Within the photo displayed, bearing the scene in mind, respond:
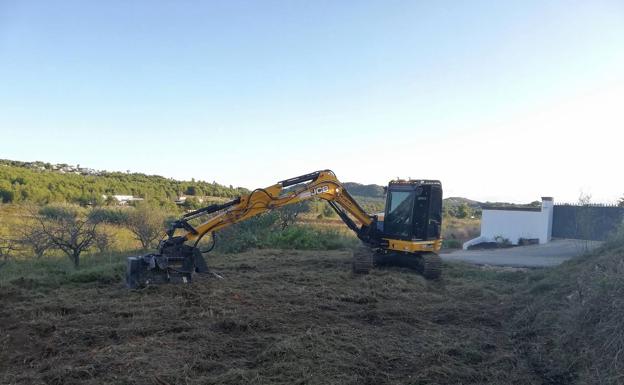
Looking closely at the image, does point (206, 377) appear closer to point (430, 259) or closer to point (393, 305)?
point (393, 305)

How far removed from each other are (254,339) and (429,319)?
118 inches

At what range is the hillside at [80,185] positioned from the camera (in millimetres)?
30719

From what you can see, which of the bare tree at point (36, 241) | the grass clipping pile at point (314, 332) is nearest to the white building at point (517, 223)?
the grass clipping pile at point (314, 332)

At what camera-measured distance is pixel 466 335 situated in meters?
A: 7.03

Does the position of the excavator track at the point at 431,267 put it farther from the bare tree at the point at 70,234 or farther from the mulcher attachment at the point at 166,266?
the bare tree at the point at 70,234

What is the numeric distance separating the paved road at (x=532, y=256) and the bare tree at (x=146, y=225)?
1149 centimetres

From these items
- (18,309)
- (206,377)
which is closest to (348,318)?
(206,377)

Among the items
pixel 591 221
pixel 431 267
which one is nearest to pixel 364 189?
pixel 591 221

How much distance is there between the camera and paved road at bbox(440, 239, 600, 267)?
16.4m

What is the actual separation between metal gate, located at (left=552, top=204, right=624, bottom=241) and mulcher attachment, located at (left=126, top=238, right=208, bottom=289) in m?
16.8

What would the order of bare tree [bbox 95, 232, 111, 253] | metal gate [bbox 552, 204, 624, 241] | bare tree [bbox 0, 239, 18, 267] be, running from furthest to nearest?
metal gate [bbox 552, 204, 624, 241] → bare tree [bbox 95, 232, 111, 253] → bare tree [bbox 0, 239, 18, 267]

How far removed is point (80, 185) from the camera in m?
37.3

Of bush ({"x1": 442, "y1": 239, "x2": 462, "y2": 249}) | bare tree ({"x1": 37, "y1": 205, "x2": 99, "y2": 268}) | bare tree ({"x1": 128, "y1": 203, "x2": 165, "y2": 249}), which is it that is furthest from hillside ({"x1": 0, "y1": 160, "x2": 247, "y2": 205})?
bush ({"x1": 442, "y1": 239, "x2": 462, "y2": 249})

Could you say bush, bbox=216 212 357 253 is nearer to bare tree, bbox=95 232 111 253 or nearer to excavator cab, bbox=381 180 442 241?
bare tree, bbox=95 232 111 253
